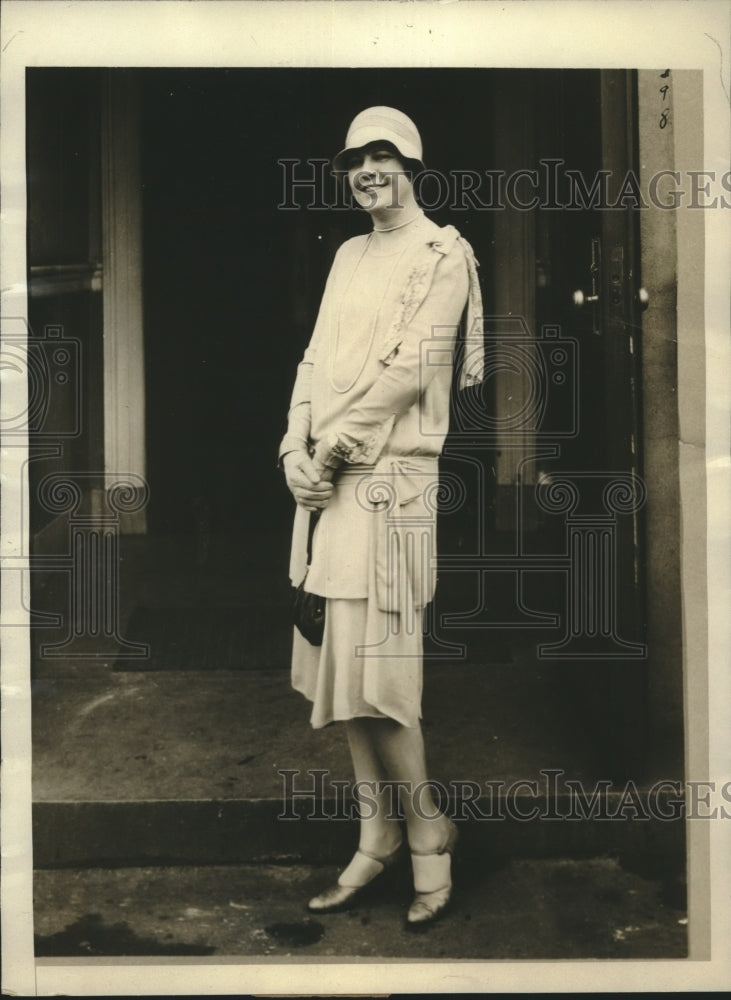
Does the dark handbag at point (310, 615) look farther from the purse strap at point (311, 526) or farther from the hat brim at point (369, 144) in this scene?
the hat brim at point (369, 144)

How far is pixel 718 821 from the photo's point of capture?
11.5 feet

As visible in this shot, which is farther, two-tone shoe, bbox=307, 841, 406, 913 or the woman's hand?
two-tone shoe, bbox=307, 841, 406, 913

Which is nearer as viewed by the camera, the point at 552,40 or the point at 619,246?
the point at 552,40

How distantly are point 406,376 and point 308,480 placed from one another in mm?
399

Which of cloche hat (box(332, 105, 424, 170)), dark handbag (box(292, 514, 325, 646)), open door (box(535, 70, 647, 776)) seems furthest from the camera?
open door (box(535, 70, 647, 776))

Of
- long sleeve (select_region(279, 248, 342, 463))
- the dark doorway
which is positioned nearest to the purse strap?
long sleeve (select_region(279, 248, 342, 463))

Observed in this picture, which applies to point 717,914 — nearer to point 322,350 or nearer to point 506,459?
point 322,350

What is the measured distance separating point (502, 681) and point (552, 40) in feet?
7.48

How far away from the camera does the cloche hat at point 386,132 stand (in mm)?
3252

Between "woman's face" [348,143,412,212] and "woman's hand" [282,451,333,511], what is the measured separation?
0.73m

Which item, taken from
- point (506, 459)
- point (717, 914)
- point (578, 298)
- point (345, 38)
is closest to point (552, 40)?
point (345, 38)

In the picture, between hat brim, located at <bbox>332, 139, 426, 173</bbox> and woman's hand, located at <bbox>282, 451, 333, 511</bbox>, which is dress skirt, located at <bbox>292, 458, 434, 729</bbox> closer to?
woman's hand, located at <bbox>282, 451, 333, 511</bbox>

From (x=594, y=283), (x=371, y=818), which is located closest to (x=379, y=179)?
(x=594, y=283)

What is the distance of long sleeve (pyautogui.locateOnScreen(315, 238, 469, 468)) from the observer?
3.27 metres
